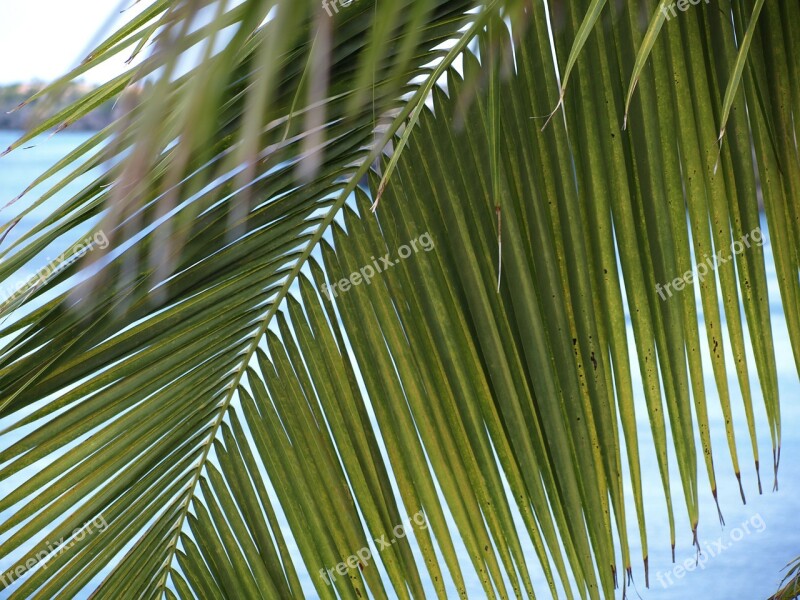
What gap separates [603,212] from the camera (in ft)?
1.87

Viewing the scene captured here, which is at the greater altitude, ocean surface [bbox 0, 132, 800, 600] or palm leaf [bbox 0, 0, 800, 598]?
palm leaf [bbox 0, 0, 800, 598]

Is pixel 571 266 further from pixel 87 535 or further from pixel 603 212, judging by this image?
pixel 87 535

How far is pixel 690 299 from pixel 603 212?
3.5 inches

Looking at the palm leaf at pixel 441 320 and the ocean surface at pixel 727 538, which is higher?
the palm leaf at pixel 441 320

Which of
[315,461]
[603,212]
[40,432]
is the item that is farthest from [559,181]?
A: [40,432]

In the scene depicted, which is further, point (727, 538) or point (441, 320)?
point (727, 538)

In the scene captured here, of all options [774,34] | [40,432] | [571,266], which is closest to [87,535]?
[40,432]

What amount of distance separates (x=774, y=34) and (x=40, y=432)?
0.56m

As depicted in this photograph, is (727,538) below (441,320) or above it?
below

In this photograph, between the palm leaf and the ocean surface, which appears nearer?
the palm leaf

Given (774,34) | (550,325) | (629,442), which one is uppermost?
(774,34)

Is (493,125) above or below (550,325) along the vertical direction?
above

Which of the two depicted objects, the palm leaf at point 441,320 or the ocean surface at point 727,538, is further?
the ocean surface at point 727,538

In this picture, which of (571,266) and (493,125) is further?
(571,266)
